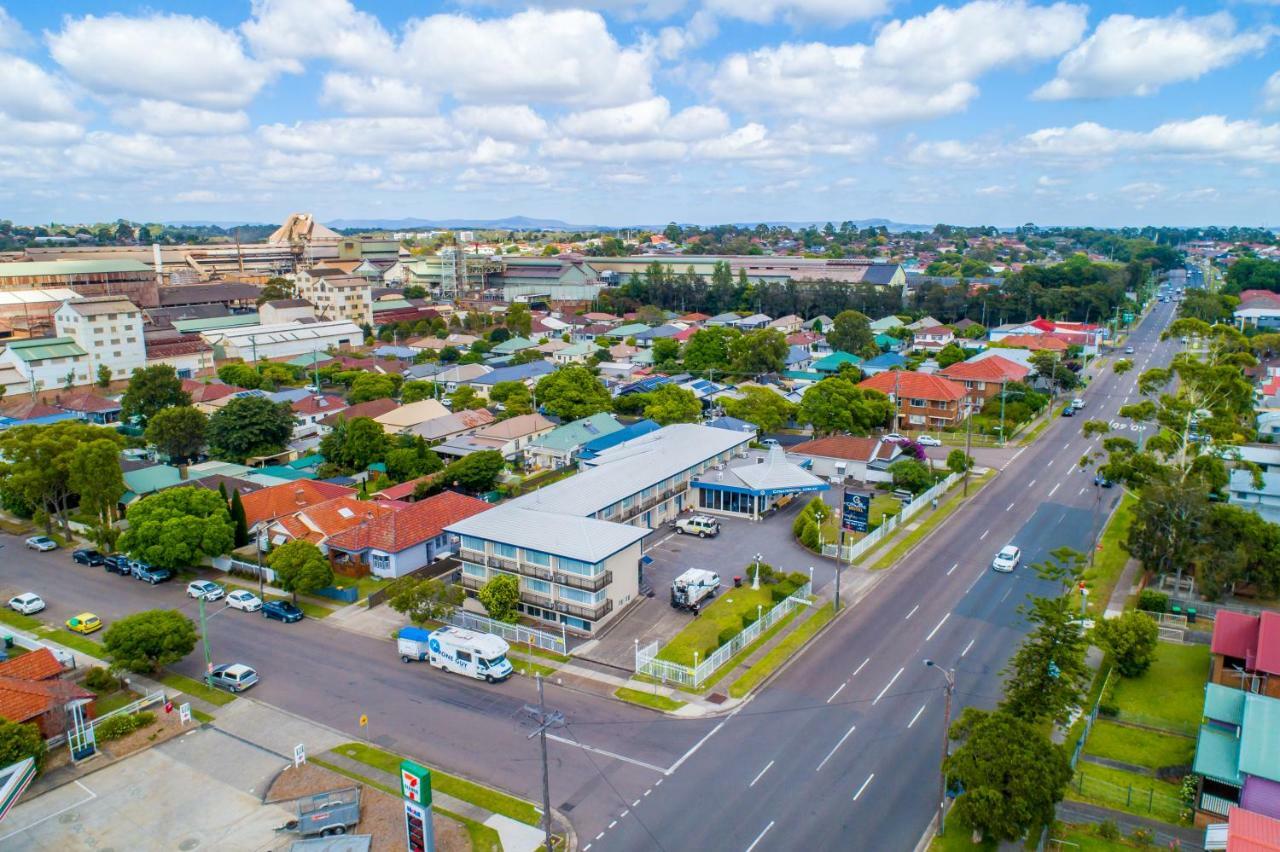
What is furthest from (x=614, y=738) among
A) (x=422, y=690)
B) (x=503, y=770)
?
(x=422, y=690)

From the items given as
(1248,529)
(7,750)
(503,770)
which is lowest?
(503,770)

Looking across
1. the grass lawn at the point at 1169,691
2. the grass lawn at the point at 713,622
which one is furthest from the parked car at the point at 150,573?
the grass lawn at the point at 1169,691

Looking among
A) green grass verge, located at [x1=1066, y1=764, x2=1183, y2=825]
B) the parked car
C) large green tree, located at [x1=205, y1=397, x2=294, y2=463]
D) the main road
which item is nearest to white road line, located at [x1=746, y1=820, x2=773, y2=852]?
the main road

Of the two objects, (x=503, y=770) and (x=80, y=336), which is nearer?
(x=503, y=770)

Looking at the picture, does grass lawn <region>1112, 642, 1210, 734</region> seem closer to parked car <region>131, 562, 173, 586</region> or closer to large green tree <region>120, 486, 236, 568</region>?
large green tree <region>120, 486, 236, 568</region>

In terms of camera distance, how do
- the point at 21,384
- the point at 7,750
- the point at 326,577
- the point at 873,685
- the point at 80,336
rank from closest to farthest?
the point at 7,750 → the point at 873,685 → the point at 326,577 → the point at 21,384 → the point at 80,336

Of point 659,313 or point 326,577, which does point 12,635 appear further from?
point 659,313

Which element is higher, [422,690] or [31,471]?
[31,471]

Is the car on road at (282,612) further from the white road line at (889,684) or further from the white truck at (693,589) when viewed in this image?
the white road line at (889,684)
